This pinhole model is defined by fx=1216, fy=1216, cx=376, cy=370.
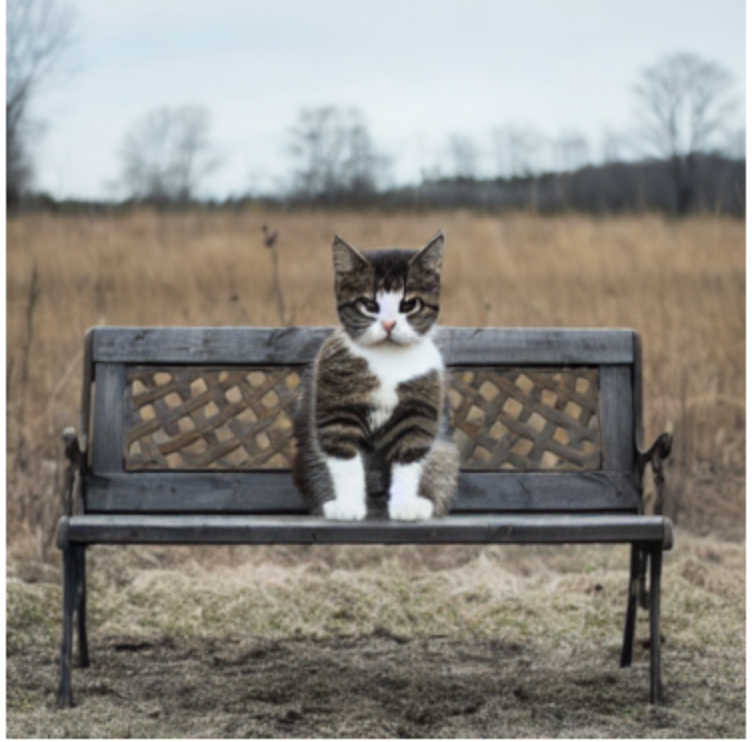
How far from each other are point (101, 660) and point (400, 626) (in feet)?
2.94

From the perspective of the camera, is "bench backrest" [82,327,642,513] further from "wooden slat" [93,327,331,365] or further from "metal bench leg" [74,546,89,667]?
"metal bench leg" [74,546,89,667]

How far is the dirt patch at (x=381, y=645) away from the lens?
291 centimetres

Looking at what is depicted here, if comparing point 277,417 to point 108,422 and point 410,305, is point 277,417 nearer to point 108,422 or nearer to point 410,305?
point 108,422

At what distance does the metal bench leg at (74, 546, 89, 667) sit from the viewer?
3.09 metres

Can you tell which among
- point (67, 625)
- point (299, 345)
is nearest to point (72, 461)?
point (67, 625)

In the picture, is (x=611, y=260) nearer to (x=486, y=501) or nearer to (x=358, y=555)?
(x=358, y=555)

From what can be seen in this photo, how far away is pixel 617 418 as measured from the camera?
10.7 ft

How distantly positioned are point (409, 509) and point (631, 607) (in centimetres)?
85

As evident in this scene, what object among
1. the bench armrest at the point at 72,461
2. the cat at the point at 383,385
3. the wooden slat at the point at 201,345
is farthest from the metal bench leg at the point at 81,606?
the cat at the point at 383,385

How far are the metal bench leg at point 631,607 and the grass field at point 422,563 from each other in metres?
0.06

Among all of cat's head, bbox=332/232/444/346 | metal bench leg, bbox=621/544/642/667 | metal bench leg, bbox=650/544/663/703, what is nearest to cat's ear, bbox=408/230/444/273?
cat's head, bbox=332/232/444/346

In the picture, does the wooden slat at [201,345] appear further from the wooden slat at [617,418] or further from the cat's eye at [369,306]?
the wooden slat at [617,418]

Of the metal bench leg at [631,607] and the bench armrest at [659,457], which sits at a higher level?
Answer: the bench armrest at [659,457]

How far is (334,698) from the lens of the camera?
3.05 meters
